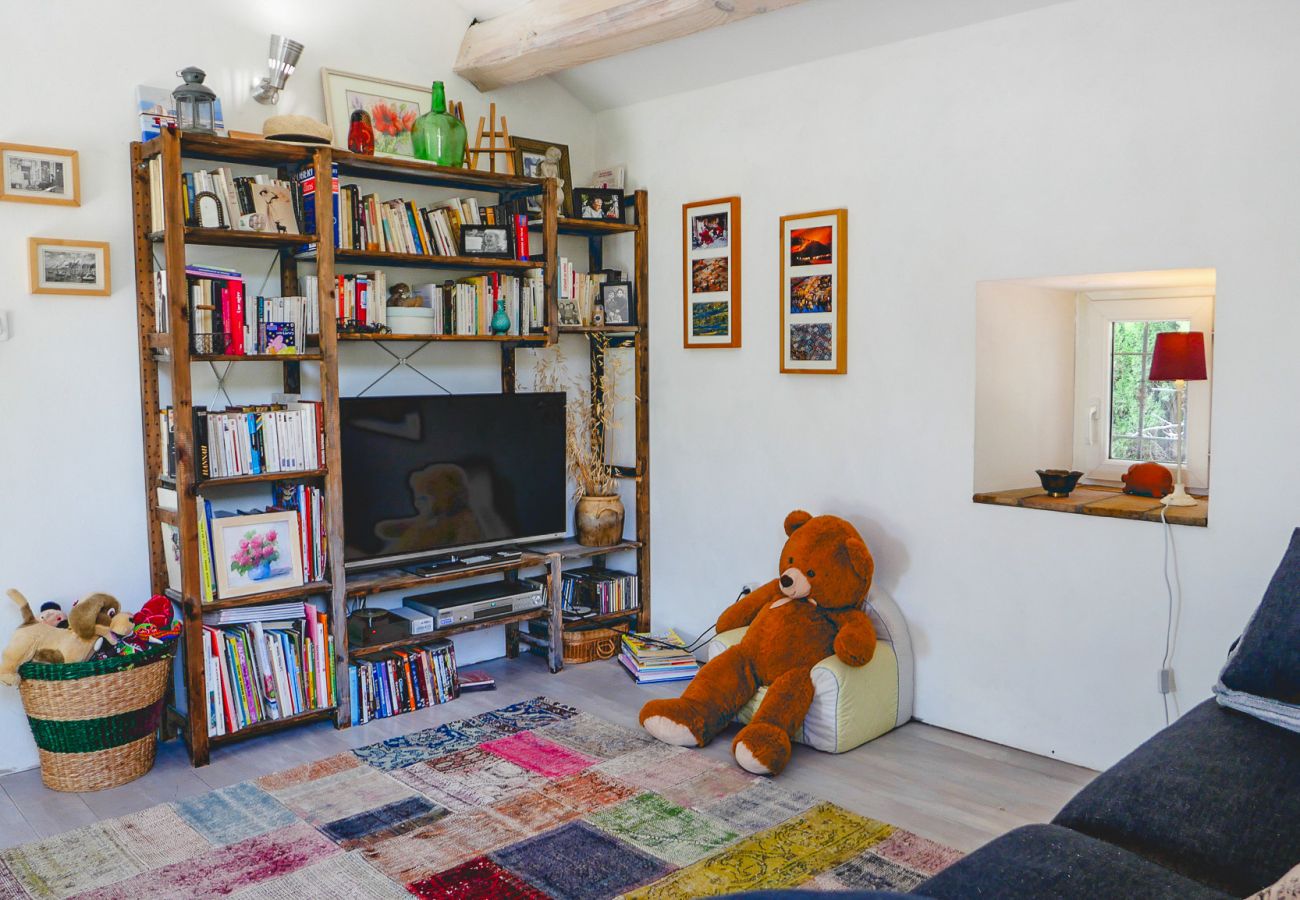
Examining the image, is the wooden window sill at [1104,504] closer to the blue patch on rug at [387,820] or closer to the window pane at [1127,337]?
the window pane at [1127,337]


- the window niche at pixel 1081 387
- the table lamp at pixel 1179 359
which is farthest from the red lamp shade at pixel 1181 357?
the window niche at pixel 1081 387

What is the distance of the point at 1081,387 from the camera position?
3.96 metres

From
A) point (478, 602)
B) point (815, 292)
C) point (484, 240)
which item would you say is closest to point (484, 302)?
point (484, 240)

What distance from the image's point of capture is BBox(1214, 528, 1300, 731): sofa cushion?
229 cm

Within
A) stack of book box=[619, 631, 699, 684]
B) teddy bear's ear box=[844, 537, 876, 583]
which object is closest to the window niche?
teddy bear's ear box=[844, 537, 876, 583]

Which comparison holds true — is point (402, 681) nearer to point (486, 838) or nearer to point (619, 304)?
point (486, 838)

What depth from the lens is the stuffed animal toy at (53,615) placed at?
10.9ft

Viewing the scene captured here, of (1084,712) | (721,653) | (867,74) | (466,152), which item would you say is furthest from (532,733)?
(867,74)

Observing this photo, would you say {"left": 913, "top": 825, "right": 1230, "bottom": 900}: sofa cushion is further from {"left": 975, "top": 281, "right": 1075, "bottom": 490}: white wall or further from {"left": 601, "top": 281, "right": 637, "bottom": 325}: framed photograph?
{"left": 601, "top": 281, "right": 637, "bottom": 325}: framed photograph

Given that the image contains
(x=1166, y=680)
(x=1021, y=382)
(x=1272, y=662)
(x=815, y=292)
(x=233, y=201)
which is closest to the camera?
(x=1272, y=662)

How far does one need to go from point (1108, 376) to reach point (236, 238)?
3.08 metres

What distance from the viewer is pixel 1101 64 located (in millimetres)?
3217

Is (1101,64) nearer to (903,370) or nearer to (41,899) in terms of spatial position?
(903,370)

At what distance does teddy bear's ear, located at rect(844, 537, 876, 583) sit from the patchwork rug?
0.79m
